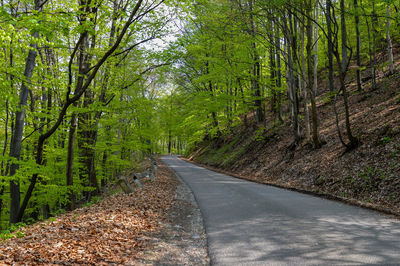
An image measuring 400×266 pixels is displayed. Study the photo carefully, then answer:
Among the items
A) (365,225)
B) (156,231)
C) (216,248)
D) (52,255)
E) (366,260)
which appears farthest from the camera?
(156,231)

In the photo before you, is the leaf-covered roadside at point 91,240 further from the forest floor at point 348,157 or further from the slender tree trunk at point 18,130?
the forest floor at point 348,157

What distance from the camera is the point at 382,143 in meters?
9.48

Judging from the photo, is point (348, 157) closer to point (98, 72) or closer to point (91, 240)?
point (91, 240)

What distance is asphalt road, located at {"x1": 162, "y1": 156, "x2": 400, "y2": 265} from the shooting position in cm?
394

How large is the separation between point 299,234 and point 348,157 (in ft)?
21.6

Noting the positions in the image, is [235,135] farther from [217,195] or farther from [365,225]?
[365,225]

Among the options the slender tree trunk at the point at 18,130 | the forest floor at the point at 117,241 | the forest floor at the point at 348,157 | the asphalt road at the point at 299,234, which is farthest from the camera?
the slender tree trunk at the point at 18,130

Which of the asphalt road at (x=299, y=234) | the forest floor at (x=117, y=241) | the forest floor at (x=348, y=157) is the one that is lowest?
the forest floor at (x=117, y=241)

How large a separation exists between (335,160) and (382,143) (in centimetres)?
181

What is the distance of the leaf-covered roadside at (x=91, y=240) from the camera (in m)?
4.02

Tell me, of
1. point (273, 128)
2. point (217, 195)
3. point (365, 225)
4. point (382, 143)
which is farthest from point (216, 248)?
point (273, 128)

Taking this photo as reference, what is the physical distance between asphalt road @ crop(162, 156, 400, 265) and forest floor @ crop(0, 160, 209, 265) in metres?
0.48

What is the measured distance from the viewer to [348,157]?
33.5 ft

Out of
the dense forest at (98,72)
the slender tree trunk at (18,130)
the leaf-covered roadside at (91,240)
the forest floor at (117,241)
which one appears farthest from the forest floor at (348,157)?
the slender tree trunk at (18,130)
